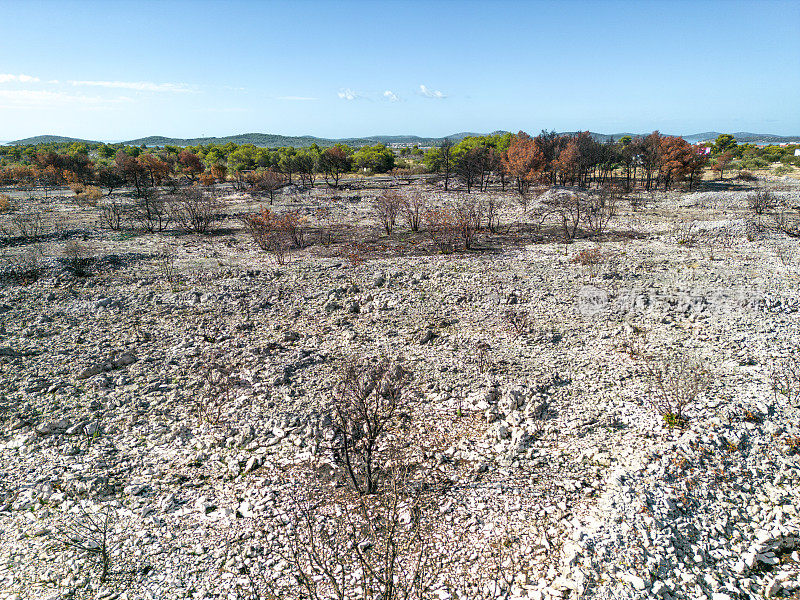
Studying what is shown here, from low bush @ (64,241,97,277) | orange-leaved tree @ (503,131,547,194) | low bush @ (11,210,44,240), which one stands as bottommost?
low bush @ (64,241,97,277)

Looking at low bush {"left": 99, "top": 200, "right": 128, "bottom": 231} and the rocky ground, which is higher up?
low bush {"left": 99, "top": 200, "right": 128, "bottom": 231}

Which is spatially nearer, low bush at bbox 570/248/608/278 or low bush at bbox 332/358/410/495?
low bush at bbox 332/358/410/495

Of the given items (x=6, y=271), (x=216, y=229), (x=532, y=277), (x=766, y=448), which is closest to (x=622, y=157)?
(x=532, y=277)

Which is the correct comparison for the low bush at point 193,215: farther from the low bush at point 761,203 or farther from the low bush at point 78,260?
A: the low bush at point 761,203

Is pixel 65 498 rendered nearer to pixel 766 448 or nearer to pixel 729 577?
pixel 729 577

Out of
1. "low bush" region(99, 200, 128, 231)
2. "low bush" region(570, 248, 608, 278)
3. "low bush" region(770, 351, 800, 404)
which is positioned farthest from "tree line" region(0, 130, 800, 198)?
"low bush" region(770, 351, 800, 404)

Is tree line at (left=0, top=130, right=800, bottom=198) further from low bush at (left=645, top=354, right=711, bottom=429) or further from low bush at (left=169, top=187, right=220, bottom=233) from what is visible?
low bush at (left=645, top=354, right=711, bottom=429)

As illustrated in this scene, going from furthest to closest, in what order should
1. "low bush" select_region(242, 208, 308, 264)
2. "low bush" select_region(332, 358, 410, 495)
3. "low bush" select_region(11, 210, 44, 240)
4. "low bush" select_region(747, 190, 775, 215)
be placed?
"low bush" select_region(747, 190, 775, 215), "low bush" select_region(11, 210, 44, 240), "low bush" select_region(242, 208, 308, 264), "low bush" select_region(332, 358, 410, 495)

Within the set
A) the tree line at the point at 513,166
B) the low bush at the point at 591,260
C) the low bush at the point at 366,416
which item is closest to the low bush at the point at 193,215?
the tree line at the point at 513,166

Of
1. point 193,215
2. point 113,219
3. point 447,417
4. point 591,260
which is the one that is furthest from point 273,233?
point 447,417
